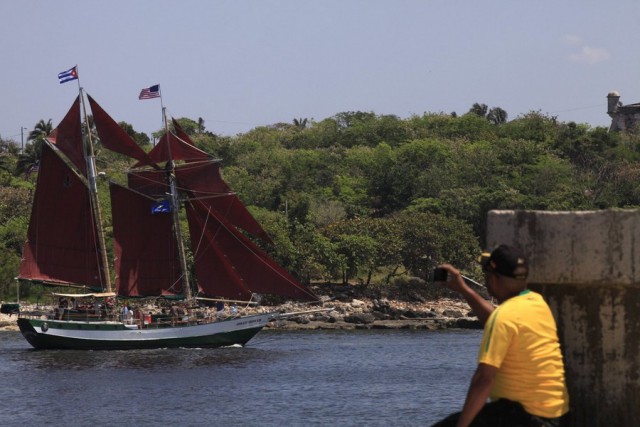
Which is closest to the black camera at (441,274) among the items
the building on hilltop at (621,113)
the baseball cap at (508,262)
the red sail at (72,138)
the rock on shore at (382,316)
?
the baseball cap at (508,262)

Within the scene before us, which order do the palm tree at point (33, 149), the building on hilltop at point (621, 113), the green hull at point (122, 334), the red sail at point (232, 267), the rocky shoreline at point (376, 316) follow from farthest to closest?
the building on hilltop at point (621, 113) < the palm tree at point (33, 149) < the rocky shoreline at point (376, 316) < the green hull at point (122, 334) < the red sail at point (232, 267)

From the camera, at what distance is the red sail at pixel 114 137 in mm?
56406

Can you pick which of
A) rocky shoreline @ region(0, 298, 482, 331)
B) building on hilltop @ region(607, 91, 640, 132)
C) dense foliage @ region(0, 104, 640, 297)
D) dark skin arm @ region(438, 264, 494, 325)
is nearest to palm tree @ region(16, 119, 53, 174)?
dense foliage @ region(0, 104, 640, 297)

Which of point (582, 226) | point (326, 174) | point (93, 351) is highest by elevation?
point (326, 174)

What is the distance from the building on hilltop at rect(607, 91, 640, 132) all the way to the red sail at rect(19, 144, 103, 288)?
60300 millimetres

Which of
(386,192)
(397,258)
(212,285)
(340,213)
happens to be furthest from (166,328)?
(386,192)

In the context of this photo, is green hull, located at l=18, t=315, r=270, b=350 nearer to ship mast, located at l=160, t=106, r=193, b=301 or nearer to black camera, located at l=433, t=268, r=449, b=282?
ship mast, located at l=160, t=106, r=193, b=301

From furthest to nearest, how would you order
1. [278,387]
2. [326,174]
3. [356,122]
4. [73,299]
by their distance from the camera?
[356,122] → [326,174] → [73,299] → [278,387]

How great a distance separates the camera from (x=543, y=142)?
91688 mm

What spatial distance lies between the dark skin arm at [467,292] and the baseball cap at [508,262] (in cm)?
30

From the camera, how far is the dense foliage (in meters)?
69.2

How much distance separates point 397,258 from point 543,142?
84.8ft

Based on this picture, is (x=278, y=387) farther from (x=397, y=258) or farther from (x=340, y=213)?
(x=340, y=213)

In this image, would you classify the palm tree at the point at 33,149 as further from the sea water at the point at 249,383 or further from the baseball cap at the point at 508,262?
the baseball cap at the point at 508,262
